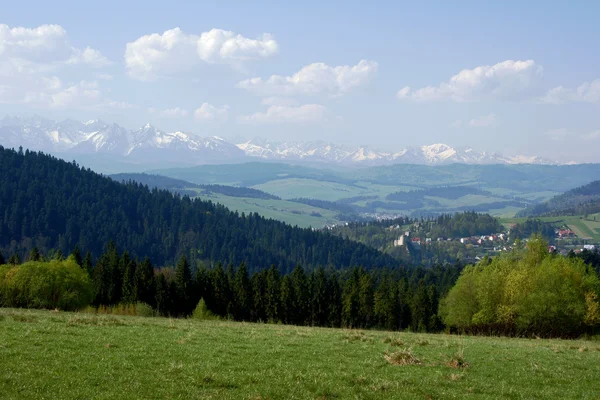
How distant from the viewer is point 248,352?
24.1 m

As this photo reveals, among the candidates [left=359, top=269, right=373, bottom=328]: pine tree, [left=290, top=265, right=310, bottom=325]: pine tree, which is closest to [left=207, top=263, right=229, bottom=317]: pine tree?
[left=290, top=265, right=310, bottom=325]: pine tree

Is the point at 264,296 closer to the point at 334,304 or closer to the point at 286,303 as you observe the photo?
the point at 286,303

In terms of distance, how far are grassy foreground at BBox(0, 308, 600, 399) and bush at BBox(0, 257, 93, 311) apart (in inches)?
1694

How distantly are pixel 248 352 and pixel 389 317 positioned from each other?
79.2 metres

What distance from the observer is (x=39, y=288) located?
2697 inches

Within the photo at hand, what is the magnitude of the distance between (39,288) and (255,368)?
57641 millimetres

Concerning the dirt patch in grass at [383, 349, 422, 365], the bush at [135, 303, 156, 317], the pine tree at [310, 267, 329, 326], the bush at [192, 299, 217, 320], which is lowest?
the pine tree at [310, 267, 329, 326]

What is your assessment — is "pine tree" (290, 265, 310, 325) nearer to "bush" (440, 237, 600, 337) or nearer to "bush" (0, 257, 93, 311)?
"bush" (440, 237, 600, 337)

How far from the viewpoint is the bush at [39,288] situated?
226ft

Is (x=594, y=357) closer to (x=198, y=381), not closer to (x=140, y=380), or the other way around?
(x=198, y=381)

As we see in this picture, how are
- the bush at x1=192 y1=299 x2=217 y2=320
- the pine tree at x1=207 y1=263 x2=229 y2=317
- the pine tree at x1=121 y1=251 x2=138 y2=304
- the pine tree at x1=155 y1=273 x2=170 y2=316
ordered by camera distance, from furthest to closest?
→ the pine tree at x1=207 y1=263 x2=229 y2=317, the pine tree at x1=155 y1=273 x2=170 y2=316, the pine tree at x1=121 y1=251 x2=138 y2=304, the bush at x1=192 y1=299 x2=217 y2=320

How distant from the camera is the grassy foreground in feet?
55.0

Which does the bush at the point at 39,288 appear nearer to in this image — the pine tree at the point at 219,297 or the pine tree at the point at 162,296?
the pine tree at the point at 162,296

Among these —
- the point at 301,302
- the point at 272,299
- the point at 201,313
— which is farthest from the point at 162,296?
the point at 301,302
